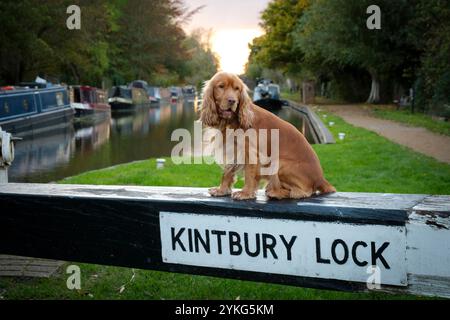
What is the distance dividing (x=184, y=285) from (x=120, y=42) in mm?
45991

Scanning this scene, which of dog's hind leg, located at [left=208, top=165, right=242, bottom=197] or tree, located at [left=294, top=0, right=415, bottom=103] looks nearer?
dog's hind leg, located at [left=208, top=165, right=242, bottom=197]

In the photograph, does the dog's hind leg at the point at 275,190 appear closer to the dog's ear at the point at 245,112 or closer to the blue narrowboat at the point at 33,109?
the dog's ear at the point at 245,112

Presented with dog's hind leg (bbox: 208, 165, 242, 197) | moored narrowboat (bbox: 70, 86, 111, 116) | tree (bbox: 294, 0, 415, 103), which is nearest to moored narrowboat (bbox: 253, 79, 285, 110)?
tree (bbox: 294, 0, 415, 103)

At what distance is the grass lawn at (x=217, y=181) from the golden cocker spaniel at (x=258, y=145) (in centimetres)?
99

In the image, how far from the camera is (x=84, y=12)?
2923cm

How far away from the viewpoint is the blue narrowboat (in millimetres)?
17906

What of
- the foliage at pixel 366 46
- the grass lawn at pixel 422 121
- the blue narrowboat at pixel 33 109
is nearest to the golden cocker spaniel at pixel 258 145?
the grass lawn at pixel 422 121

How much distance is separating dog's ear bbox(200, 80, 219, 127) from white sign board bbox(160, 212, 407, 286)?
53 centimetres

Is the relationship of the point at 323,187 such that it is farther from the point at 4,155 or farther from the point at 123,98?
the point at 123,98

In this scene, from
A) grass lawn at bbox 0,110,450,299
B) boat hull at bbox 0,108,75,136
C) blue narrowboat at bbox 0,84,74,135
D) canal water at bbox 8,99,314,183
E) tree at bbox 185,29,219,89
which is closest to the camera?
grass lawn at bbox 0,110,450,299

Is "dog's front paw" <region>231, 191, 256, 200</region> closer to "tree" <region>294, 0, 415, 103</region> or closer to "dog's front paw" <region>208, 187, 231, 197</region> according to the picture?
"dog's front paw" <region>208, 187, 231, 197</region>

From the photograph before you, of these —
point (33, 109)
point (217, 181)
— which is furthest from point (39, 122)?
point (217, 181)
